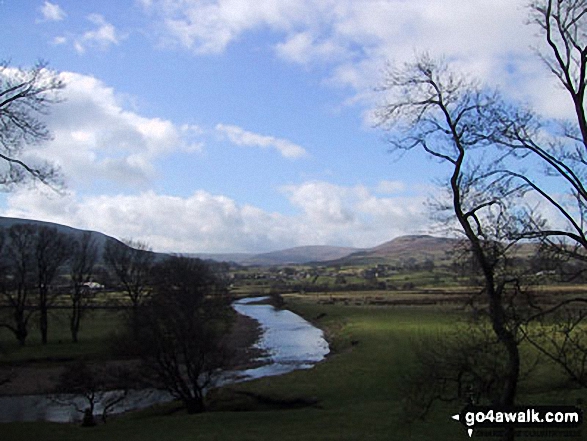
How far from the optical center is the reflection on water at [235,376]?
3219cm

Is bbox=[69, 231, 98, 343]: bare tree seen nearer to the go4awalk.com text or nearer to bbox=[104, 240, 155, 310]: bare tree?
bbox=[104, 240, 155, 310]: bare tree

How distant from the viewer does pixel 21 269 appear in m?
54.8

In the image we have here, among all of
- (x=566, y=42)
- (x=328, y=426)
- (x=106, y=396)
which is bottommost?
(x=106, y=396)

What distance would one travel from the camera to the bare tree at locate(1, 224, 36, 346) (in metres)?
53.8

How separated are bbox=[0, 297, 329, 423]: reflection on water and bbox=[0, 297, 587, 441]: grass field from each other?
3.67 m

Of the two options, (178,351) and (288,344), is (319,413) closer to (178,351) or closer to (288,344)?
(178,351)

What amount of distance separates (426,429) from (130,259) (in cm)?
4607

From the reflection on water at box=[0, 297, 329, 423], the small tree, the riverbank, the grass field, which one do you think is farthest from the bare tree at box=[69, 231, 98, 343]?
the grass field

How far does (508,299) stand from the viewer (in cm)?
1284

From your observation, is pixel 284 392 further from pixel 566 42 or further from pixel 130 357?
pixel 566 42

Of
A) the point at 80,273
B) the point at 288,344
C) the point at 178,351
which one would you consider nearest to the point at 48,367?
the point at 80,273

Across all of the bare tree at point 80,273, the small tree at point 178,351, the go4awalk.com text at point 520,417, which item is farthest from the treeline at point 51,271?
the go4awalk.com text at point 520,417

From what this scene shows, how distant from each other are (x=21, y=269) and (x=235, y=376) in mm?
29344

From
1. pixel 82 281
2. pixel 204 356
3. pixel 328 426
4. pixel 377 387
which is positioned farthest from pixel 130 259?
pixel 328 426
